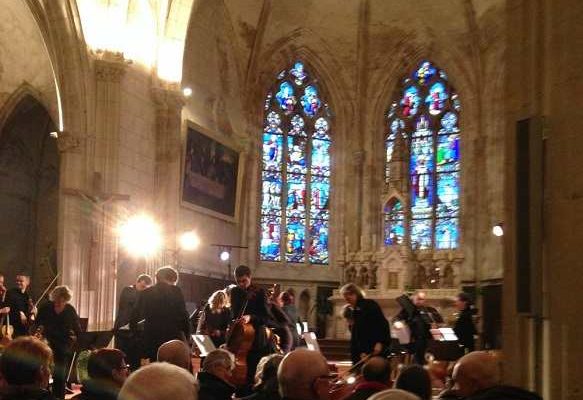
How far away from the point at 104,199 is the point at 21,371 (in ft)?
39.0

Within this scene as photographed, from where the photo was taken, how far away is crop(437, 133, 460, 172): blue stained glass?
22.8m

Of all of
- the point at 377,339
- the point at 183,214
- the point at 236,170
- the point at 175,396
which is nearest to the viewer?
the point at 175,396

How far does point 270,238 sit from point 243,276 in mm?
14323

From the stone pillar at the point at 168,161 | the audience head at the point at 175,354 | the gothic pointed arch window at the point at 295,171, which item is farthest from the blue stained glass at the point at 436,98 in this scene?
the audience head at the point at 175,354

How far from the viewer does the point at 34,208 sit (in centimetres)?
2105

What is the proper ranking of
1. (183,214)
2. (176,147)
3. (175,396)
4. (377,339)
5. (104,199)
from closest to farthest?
(175,396) → (377,339) → (104,199) → (176,147) → (183,214)

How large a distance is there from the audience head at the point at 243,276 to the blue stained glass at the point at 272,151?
48.0 ft

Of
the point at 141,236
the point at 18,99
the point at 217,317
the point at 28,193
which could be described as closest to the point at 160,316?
the point at 217,317

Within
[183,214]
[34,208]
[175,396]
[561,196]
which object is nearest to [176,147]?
[183,214]

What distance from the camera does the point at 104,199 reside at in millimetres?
15320

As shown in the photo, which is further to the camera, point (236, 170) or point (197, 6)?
point (236, 170)

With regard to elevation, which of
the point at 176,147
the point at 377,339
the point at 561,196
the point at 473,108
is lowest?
the point at 377,339

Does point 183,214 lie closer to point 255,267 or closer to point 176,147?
point 176,147

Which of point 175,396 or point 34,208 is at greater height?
point 34,208
